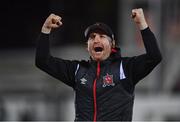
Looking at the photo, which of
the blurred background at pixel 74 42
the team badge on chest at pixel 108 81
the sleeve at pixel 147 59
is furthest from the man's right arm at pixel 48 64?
the blurred background at pixel 74 42

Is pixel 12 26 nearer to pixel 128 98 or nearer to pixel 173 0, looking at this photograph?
pixel 173 0

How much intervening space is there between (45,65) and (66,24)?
9939 millimetres

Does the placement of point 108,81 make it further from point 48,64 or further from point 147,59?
point 48,64

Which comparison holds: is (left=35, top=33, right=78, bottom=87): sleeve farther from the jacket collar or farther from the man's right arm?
the jacket collar

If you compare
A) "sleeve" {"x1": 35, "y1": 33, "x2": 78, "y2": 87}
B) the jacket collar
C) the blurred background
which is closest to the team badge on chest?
the jacket collar

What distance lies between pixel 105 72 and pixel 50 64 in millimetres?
446

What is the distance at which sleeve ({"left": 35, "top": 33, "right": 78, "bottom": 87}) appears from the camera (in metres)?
6.21

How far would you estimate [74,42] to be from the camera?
53.0 ft

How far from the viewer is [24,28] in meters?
16.6

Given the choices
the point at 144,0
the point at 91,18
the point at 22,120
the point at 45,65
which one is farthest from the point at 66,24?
the point at 45,65

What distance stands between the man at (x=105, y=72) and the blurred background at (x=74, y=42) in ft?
24.7

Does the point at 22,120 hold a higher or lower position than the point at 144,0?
lower

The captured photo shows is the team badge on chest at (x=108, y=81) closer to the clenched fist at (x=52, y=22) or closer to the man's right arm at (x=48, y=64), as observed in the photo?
the man's right arm at (x=48, y=64)

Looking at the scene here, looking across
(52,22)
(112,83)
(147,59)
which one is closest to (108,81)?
(112,83)
